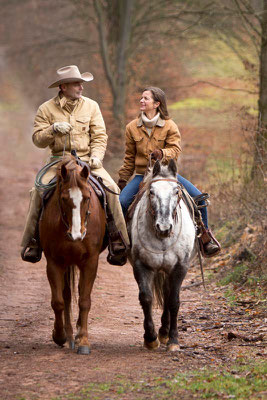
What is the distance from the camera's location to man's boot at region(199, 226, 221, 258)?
8570 millimetres

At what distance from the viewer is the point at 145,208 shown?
7.59 metres

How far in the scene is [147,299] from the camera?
738 cm

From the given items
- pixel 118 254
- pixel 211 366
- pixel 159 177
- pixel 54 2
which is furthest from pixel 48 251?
pixel 54 2

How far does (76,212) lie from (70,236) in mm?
233

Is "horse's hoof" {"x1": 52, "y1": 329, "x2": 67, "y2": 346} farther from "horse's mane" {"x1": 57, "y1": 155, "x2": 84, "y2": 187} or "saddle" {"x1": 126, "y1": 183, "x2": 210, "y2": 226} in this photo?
"horse's mane" {"x1": 57, "y1": 155, "x2": 84, "y2": 187}

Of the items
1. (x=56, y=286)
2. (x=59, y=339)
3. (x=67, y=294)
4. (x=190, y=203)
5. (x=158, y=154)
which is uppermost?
(x=158, y=154)

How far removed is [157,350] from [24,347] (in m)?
1.42

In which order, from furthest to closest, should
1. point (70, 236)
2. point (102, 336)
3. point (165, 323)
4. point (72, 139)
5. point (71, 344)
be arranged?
point (102, 336)
point (165, 323)
point (72, 139)
point (71, 344)
point (70, 236)

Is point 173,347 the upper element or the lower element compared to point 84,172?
lower

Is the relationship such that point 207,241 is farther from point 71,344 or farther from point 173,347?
point 71,344

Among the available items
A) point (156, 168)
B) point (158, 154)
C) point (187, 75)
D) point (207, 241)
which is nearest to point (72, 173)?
point (156, 168)

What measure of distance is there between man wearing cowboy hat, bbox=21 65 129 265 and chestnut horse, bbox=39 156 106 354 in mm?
251

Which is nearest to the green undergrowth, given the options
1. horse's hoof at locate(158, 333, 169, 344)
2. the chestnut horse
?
the chestnut horse

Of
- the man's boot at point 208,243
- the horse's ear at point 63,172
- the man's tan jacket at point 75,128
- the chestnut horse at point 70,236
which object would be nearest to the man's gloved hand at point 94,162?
the man's tan jacket at point 75,128
